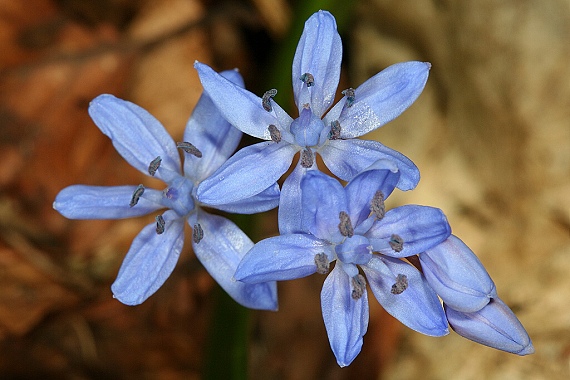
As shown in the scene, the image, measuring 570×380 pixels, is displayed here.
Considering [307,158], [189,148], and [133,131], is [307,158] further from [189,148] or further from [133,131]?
[133,131]

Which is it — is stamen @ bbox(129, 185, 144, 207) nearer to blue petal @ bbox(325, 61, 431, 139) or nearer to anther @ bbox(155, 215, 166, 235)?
→ anther @ bbox(155, 215, 166, 235)

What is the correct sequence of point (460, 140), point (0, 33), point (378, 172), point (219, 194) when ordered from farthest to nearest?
point (0, 33) → point (460, 140) → point (219, 194) → point (378, 172)

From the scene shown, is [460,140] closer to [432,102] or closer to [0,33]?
[432,102]

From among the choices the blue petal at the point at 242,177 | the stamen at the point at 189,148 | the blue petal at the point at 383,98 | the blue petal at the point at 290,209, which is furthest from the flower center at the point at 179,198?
the blue petal at the point at 383,98

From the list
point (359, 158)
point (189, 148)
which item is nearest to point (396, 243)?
point (359, 158)

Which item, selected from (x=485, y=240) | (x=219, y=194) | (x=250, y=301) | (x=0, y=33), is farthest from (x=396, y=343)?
(x=0, y=33)

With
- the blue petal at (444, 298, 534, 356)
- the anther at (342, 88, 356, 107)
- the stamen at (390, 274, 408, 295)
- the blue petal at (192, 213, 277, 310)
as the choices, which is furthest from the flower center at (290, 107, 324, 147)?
the blue petal at (444, 298, 534, 356)
